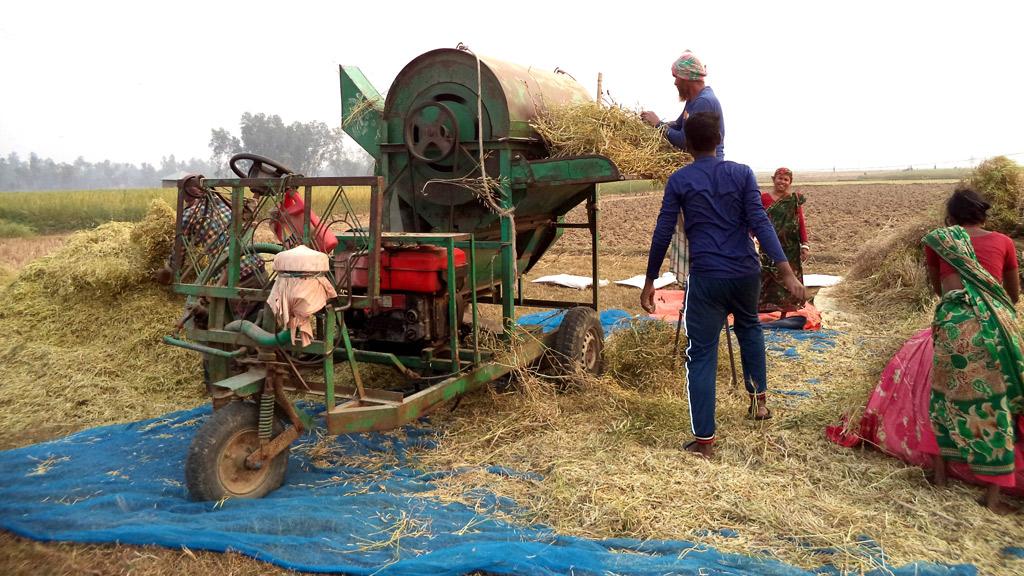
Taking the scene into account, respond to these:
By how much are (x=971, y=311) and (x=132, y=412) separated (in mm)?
5525

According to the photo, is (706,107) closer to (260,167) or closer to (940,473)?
(940,473)

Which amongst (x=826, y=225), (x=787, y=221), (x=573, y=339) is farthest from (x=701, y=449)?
(x=826, y=225)

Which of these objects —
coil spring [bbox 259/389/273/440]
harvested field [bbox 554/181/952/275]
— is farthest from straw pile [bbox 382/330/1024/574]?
harvested field [bbox 554/181/952/275]

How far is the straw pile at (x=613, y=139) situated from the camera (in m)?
5.25

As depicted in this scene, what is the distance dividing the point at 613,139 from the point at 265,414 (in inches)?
124

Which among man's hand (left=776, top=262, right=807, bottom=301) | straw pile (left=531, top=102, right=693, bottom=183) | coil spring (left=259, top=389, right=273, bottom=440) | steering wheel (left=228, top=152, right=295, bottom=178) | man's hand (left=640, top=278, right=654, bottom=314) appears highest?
straw pile (left=531, top=102, right=693, bottom=183)

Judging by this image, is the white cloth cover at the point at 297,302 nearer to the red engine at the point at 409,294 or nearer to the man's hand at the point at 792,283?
the red engine at the point at 409,294

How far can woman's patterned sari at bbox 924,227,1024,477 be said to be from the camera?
3.47 m

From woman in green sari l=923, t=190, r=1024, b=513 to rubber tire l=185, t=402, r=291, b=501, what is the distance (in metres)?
3.53

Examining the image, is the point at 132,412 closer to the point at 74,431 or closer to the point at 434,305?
the point at 74,431

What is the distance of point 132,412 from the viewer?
539 centimetres

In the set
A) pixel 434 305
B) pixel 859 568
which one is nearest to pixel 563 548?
pixel 859 568

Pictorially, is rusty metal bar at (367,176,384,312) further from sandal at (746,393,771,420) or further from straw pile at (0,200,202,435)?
straw pile at (0,200,202,435)

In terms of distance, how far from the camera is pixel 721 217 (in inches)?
164
